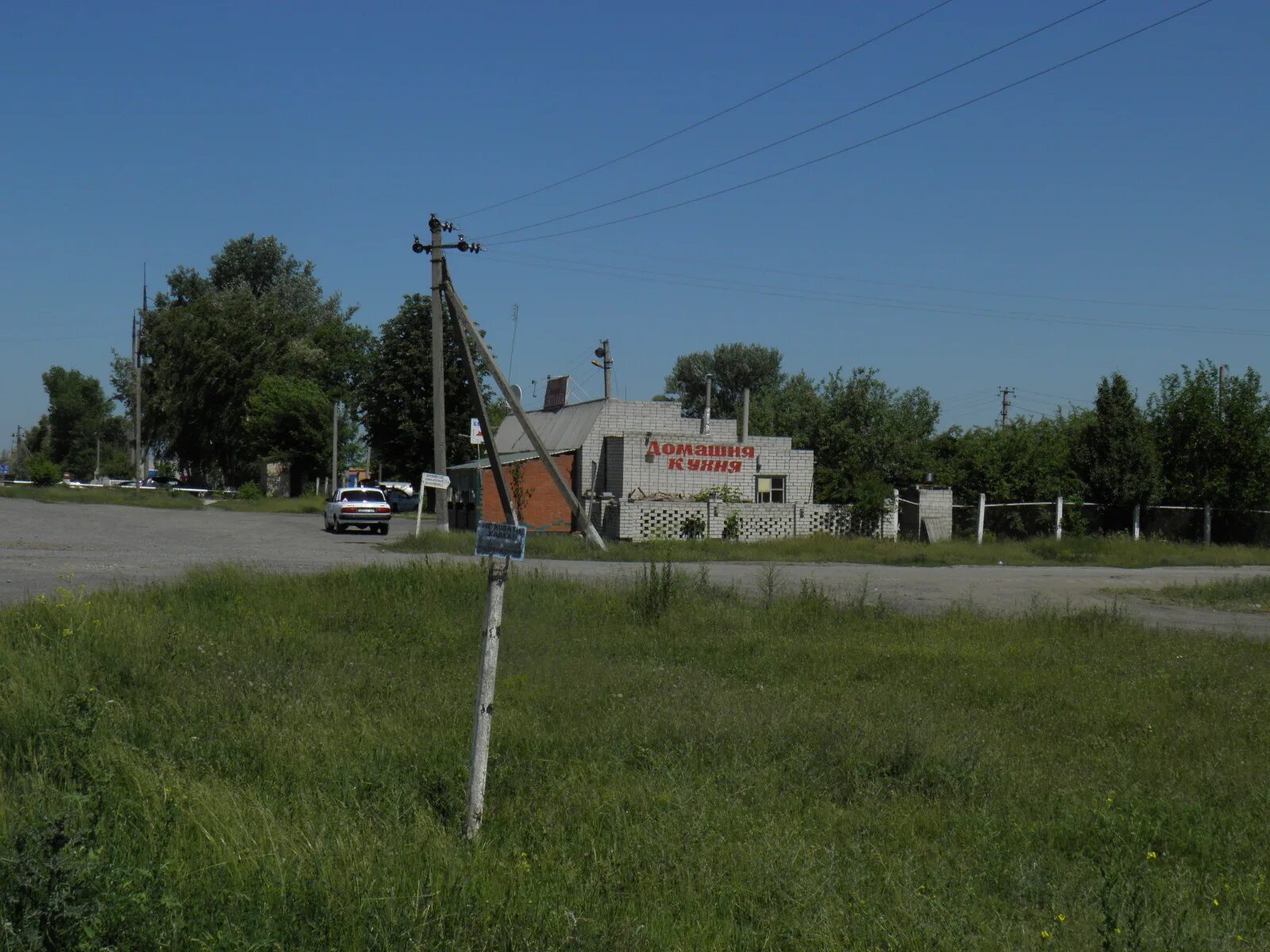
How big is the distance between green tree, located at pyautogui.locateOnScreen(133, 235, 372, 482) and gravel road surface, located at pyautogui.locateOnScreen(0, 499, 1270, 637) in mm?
41312

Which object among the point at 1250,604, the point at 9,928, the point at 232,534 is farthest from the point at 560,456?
the point at 9,928

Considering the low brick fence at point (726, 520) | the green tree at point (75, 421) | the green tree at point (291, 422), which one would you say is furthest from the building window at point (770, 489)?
the green tree at point (75, 421)

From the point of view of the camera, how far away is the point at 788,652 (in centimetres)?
1164

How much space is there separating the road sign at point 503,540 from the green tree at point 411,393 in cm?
5791

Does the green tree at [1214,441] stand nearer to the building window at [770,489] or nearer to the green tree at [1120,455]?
the green tree at [1120,455]

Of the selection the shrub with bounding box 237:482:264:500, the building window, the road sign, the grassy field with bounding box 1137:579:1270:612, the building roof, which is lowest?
the grassy field with bounding box 1137:579:1270:612

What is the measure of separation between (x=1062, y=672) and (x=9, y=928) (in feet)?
29.9

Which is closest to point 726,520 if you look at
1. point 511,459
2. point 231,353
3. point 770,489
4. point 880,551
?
point 770,489

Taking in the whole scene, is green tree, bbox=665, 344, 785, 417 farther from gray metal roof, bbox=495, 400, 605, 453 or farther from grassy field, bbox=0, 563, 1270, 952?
grassy field, bbox=0, 563, 1270, 952

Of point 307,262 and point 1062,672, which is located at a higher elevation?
point 307,262

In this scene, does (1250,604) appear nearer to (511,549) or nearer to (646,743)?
(646,743)

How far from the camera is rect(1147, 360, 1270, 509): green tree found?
41.8 meters

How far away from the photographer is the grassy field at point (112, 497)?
64000 mm

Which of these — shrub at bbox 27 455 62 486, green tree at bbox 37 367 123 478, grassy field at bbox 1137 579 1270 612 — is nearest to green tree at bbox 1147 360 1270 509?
grassy field at bbox 1137 579 1270 612
